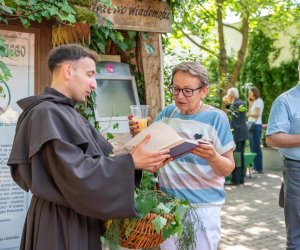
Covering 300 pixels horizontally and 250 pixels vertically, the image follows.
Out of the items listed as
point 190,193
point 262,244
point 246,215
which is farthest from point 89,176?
point 246,215

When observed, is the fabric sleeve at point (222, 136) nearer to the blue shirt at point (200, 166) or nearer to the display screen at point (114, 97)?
the blue shirt at point (200, 166)

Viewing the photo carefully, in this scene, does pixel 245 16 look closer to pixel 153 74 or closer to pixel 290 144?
pixel 153 74

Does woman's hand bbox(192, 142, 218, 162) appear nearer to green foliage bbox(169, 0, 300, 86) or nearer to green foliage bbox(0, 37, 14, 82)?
green foliage bbox(0, 37, 14, 82)

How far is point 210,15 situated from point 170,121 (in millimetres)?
6770

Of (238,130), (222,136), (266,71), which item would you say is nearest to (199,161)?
(222,136)

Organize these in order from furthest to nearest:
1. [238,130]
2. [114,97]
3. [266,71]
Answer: [266,71], [238,130], [114,97]

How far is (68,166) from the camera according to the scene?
6.81 ft

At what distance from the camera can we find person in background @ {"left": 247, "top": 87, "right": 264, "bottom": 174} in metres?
10.3

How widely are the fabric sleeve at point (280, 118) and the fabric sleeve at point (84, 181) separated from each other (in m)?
2.11

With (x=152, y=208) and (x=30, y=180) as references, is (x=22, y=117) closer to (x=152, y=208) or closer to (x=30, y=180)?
(x=30, y=180)

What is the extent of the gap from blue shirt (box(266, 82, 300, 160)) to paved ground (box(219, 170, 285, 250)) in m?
1.85

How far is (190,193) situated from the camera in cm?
304

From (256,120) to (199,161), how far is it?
25.4 ft

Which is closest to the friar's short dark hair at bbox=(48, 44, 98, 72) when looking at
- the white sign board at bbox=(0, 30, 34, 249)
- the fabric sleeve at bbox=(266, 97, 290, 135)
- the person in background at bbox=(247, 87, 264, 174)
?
the white sign board at bbox=(0, 30, 34, 249)
